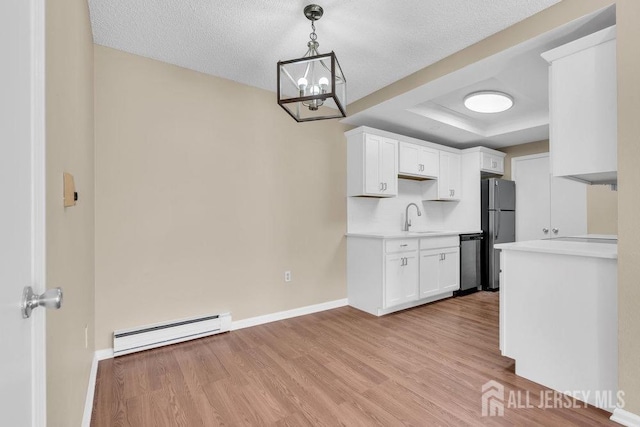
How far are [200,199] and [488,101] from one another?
3248mm

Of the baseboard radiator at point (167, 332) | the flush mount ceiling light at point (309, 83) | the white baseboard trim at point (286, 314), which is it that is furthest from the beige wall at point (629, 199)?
the baseboard radiator at point (167, 332)

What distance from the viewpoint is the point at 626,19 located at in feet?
5.40

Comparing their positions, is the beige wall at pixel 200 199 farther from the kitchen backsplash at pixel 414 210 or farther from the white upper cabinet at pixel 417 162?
the white upper cabinet at pixel 417 162

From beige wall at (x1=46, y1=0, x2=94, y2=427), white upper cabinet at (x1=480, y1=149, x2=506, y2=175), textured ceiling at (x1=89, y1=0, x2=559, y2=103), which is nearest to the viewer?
beige wall at (x1=46, y1=0, x2=94, y2=427)

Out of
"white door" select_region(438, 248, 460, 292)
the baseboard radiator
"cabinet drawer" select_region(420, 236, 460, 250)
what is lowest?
the baseboard radiator

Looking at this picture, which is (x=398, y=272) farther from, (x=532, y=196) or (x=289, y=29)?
(x=532, y=196)

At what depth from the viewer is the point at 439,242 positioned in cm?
403

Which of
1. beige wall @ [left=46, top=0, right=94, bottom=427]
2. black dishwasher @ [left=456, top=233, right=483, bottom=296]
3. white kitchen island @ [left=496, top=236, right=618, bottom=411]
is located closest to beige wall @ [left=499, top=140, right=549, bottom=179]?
black dishwasher @ [left=456, top=233, right=483, bottom=296]

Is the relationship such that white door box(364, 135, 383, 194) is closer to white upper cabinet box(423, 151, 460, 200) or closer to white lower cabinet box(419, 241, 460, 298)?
white lower cabinet box(419, 241, 460, 298)

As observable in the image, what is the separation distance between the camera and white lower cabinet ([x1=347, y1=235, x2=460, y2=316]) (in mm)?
3457

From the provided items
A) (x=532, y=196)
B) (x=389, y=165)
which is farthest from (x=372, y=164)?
(x=532, y=196)
